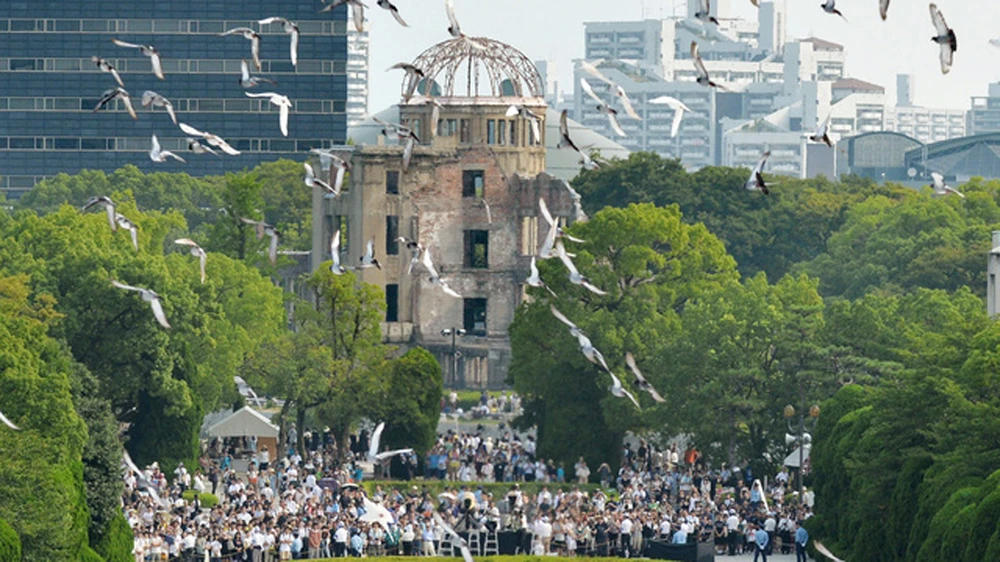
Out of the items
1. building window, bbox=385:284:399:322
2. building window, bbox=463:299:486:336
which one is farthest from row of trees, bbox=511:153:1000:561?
building window, bbox=385:284:399:322

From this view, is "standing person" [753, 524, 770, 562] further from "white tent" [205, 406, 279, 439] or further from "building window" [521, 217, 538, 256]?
"building window" [521, 217, 538, 256]

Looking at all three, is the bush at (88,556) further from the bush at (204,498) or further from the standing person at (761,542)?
the bush at (204,498)

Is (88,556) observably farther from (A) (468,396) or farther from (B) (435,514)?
(A) (468,396)

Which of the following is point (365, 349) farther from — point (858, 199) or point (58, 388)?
point (858, 199)

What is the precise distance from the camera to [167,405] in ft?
315

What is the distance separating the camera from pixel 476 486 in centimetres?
9650

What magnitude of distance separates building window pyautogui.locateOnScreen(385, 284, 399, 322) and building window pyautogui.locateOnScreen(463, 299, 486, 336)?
11.0 feet

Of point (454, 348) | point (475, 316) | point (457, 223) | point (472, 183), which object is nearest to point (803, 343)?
point (454, 348)

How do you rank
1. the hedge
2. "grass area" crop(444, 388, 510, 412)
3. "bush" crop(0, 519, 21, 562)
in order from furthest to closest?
"grass area" crop(444, 388, 510, 412) → the hedge → "bush" crop(0, 519, 21, 562)

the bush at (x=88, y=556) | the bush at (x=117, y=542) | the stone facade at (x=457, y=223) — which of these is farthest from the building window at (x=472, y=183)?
the bush at (x=88, y=556)

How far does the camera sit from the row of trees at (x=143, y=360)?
71312mm

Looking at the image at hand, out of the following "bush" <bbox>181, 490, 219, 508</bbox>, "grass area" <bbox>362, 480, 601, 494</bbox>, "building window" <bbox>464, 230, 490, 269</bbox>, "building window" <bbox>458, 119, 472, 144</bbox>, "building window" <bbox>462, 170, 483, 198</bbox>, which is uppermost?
"building window" <bbox>458, 119, 472, 144</bbox>

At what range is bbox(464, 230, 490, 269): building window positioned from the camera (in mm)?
138625

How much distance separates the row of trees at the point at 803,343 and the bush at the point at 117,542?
16.1 metres
